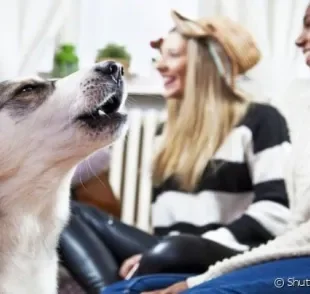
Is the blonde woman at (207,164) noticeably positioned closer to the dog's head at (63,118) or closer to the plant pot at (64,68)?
the plant pot at (64,68)

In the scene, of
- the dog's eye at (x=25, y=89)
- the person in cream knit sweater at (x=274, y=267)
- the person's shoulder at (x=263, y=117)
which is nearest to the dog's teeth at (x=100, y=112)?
the dog's eye at (x=25, y=89)

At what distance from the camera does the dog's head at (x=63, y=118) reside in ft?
3.14

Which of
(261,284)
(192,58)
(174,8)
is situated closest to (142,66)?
(174,8)

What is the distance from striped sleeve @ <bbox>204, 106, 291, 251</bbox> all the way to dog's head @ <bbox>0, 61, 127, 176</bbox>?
52 cm

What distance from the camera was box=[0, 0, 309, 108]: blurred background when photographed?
1.86 m

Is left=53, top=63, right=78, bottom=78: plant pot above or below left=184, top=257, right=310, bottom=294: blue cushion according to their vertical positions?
above

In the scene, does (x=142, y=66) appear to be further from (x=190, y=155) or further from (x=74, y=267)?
(x=74, y=267)

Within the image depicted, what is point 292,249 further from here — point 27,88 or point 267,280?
point 27,88

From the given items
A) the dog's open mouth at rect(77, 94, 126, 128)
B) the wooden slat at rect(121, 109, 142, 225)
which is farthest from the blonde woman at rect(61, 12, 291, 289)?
the dog's open mouth at rect(77, 94, 126, 128)

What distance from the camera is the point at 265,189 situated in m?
1.45

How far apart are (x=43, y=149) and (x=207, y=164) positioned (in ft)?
2.16

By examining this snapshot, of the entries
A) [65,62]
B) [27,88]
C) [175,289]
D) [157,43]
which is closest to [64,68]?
[65,62]

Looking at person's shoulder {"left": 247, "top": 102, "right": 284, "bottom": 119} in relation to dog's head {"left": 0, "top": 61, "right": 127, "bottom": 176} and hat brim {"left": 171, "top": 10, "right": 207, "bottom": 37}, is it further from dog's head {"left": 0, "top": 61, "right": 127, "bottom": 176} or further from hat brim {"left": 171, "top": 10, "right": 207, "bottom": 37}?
dog's head {"left": 0, "top": 61, "right": 127, "bottom": 176}

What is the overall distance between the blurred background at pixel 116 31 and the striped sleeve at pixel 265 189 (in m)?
0.39
